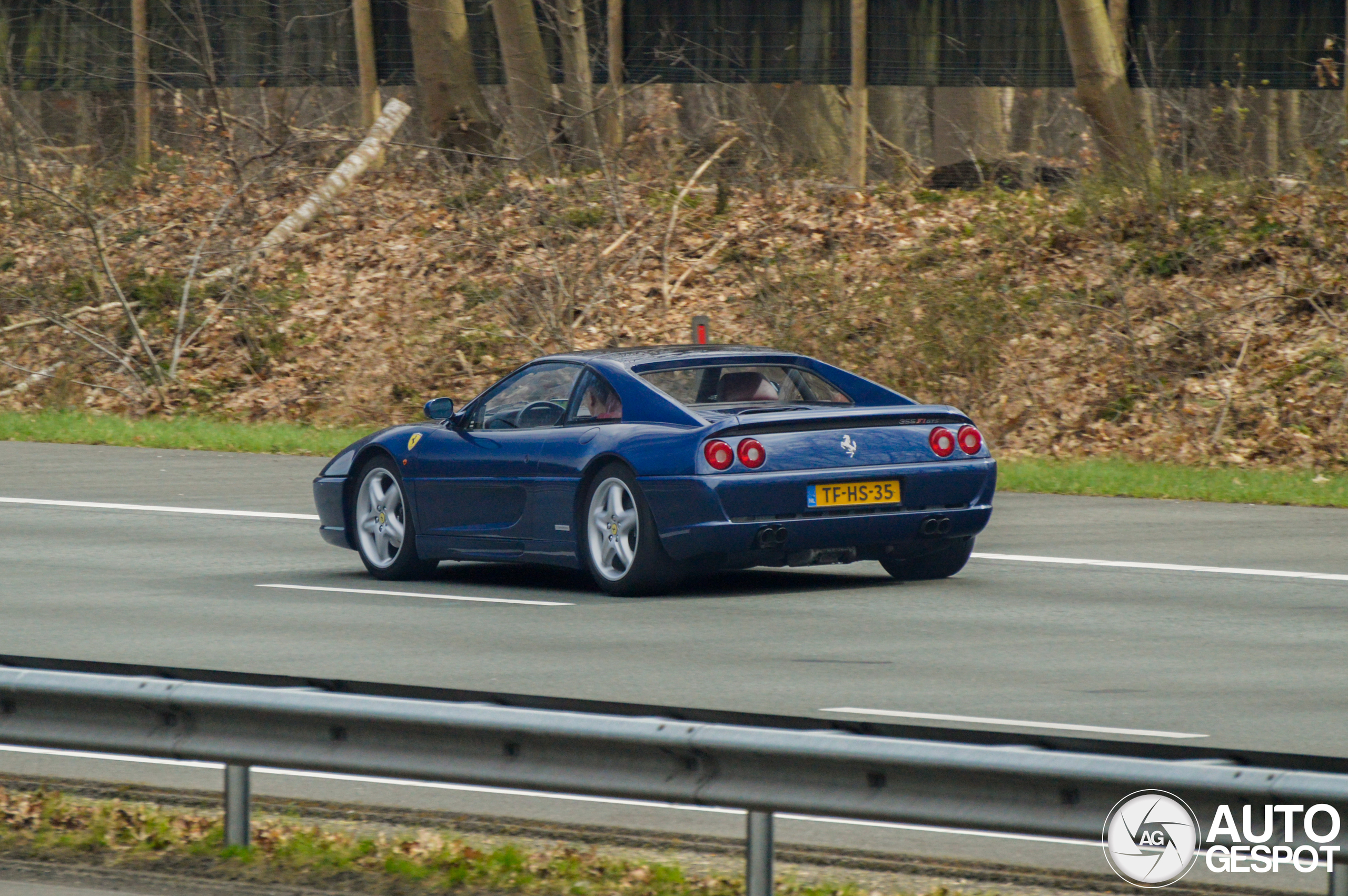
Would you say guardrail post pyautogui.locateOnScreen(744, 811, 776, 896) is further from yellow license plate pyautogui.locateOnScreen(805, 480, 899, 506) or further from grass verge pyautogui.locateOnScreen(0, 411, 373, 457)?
grass verge pyautogui.locateOnScreen(0, 411, 373, 457)

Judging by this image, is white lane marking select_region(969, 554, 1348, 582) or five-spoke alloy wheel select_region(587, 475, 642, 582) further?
white lane marking select_region(969, 554, 1348, 582)

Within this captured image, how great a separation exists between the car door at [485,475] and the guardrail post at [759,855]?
7.11m

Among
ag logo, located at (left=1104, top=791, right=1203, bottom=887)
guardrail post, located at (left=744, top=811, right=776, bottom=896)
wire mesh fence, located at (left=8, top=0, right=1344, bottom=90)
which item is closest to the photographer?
ag logo, located at (left=1104, top=791, right=1203, bottom=887)

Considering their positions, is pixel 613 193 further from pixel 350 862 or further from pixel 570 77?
pixel 350 862

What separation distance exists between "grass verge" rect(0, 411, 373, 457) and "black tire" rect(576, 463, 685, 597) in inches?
409

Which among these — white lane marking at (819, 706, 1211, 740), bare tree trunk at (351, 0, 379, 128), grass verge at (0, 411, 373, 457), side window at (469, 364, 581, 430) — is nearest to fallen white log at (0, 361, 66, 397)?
grass verge at (0, 411, 373, 457)

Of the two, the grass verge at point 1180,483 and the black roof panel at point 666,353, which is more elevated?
the black roof panel at point 666,353

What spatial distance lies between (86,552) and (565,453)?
14.2ft

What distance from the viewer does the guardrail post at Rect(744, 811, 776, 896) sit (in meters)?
5.65

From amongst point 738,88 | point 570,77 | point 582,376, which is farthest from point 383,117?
point 582,376

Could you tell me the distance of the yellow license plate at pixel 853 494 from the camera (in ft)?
39.3

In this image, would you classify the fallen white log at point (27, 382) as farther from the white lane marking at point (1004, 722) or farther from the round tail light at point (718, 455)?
the white lane marking at point (1004, 722)

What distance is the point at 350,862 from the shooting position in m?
6.51

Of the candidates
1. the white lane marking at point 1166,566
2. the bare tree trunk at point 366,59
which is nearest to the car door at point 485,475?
the white lane marking at point 1166,566
